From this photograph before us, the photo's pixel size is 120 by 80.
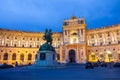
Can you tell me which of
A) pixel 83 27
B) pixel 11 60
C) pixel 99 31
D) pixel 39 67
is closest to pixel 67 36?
pixel 83 27

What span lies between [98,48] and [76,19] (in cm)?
1765

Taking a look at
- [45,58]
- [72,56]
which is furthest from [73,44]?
[45,58]

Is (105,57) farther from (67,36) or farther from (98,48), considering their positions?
(67,36)

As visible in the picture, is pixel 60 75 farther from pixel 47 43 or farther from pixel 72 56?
pixel 72 56

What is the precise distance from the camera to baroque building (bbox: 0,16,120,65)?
7438cm

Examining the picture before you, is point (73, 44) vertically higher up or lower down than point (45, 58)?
higher up

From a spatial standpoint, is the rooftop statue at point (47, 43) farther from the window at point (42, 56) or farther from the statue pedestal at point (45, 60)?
the window at point (42, 56)

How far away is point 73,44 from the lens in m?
77.1

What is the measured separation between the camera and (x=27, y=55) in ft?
269

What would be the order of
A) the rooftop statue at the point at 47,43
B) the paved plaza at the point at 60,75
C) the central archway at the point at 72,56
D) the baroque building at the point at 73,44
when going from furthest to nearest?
the central archway at the point at 72,56 < the baroque building at the point at 73,44 < the rooftop statue at the point at 47,43 < the paved plaza at the point at 60,75

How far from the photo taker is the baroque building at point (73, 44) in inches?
2928

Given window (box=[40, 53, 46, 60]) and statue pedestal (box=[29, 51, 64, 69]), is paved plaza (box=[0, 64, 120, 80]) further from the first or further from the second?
window (box=[40, 53, 46, 60])

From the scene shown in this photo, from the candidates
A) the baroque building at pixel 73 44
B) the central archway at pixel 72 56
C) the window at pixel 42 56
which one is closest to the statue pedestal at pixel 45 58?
the window at pixel 42 56

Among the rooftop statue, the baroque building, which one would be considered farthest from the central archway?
the rooftop statue
